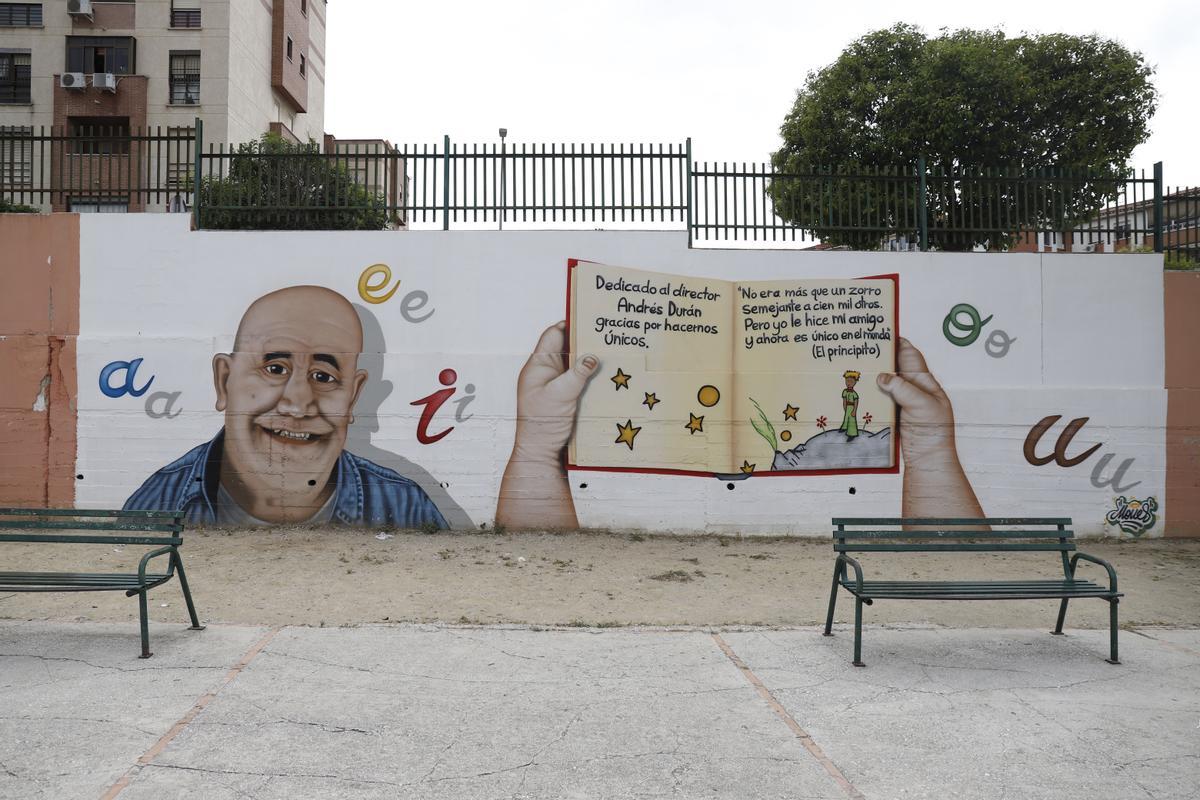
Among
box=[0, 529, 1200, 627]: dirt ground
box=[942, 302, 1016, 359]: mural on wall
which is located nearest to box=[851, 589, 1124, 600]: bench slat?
box=[0, 529, 1200, 627]: dirt ground

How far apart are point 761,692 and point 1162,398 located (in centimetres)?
767

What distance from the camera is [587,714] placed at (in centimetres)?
432

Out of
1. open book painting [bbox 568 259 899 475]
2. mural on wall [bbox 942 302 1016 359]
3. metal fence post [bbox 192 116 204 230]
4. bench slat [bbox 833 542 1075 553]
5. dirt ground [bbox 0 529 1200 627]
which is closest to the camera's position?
bench slat [bbox 833 542 1075 553]

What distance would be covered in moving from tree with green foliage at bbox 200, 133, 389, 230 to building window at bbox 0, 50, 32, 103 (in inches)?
1016

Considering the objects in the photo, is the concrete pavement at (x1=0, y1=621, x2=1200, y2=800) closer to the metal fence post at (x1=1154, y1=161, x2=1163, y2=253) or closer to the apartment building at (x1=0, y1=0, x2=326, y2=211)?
the metal fence post at (x1=1154, y1=161, x2=1163, y2=253)

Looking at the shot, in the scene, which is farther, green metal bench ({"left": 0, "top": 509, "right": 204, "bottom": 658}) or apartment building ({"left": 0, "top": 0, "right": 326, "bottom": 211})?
apartment building ({"left": 0, "top": 0, "right": 326, "bottom": 211})

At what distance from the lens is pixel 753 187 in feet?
32.3

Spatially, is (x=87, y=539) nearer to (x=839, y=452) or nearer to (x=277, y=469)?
(x=277, y=469)

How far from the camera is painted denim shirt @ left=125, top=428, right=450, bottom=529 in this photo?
9500 millimetres

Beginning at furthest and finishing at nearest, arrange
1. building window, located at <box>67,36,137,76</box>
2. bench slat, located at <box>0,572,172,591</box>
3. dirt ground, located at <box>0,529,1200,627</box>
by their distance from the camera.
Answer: building window, located at <box>67,36,137,76</box>, dirt ground, located at <box>0,529,1200,627</box>, bench slat, located at <box>0,572,172,591</box>

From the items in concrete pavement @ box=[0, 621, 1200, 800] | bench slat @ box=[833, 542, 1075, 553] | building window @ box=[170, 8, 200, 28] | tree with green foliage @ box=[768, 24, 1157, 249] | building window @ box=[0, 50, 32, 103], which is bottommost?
concrete pavement @ box=[0, 621, 1200, 800]

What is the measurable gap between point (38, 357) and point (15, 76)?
2643 cm

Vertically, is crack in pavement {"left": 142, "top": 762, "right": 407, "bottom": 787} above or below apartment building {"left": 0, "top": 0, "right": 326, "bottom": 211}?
below

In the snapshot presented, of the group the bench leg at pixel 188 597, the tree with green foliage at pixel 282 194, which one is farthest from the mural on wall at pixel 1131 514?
the bench leg at pixel 188 597
